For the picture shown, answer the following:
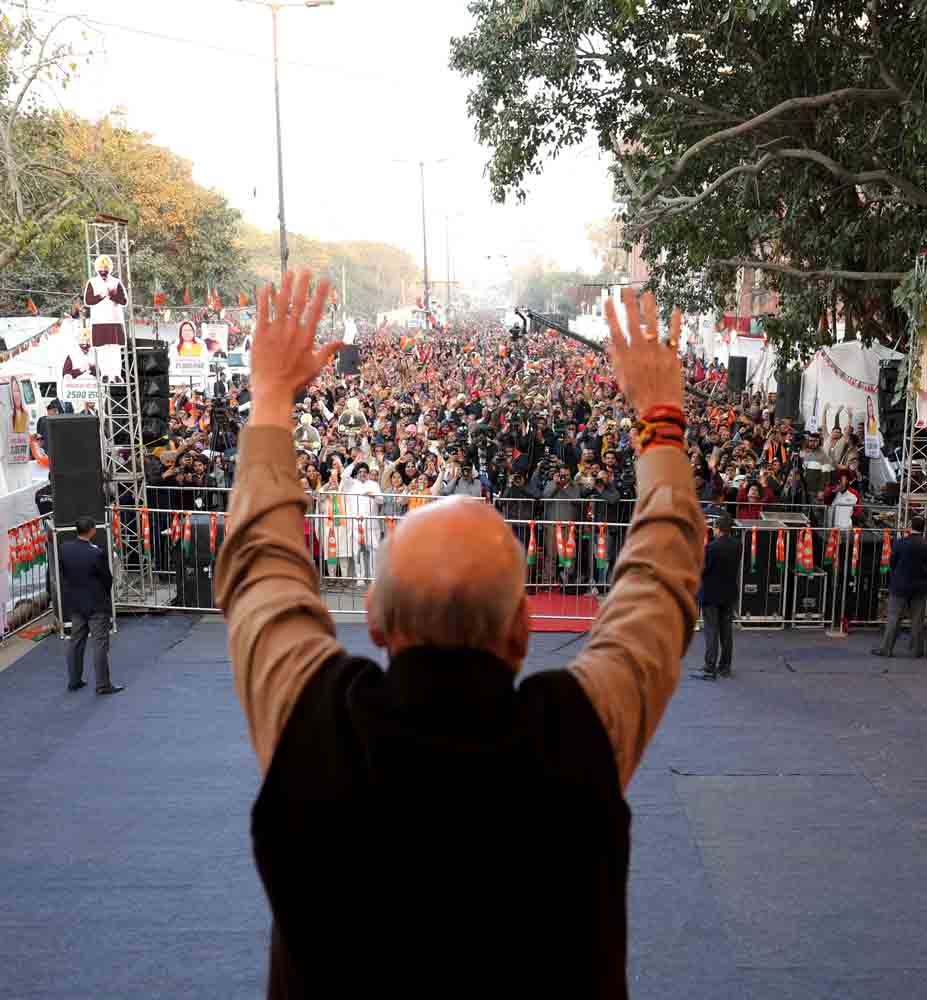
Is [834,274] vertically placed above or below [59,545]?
above

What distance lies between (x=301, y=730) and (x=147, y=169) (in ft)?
145

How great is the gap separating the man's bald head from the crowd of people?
532 millimetres

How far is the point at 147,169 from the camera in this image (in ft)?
137

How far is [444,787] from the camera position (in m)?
1.29

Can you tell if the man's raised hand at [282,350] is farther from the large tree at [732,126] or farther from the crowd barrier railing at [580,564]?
the large tree at [732,126]

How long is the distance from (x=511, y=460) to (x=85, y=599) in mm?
8189

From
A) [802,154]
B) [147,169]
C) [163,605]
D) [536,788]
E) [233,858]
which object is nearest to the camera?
[536,788]

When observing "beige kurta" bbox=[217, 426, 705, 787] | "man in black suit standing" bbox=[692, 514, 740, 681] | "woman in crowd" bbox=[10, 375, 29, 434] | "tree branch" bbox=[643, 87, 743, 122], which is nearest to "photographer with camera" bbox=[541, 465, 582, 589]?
"man in black suit standing" bbox=[692, 514, 740, 681]

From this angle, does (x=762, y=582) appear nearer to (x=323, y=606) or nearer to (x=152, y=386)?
(x=152, y=386)

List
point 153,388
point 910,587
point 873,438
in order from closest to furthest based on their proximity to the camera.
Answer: point 910,587, point 153,388, point 873,438

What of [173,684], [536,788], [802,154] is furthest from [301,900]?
[802,154]

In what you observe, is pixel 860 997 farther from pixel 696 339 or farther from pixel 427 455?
pixel 696 339

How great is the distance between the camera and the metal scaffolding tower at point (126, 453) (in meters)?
12.6

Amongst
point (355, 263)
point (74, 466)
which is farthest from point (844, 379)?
point (355, 263)
